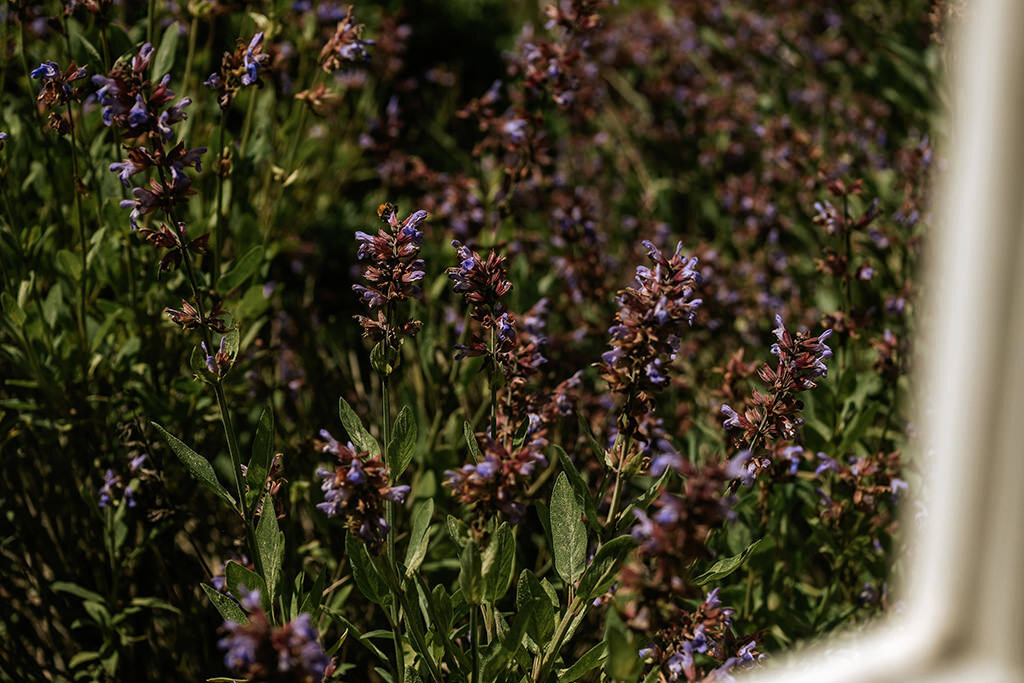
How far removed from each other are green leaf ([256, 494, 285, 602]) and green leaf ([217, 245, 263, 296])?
2.14ft

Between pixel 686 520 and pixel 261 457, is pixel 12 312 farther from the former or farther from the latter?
pixel 686 520

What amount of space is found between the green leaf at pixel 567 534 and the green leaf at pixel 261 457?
14.6 inches

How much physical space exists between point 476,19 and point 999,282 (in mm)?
4148

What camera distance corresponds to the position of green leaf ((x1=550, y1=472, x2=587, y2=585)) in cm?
112

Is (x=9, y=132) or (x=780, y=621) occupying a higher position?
(x=9, y=132)

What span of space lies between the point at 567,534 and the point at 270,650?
18.3 inches

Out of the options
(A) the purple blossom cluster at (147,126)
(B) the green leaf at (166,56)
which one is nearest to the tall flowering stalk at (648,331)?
(A) the purple blossom cluster at (147,126)

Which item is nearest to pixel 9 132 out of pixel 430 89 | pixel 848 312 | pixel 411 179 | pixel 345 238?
pixel 411 179

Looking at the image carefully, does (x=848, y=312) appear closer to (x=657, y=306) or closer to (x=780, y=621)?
(x=780, y=621)

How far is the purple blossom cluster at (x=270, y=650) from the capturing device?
748 millimetres

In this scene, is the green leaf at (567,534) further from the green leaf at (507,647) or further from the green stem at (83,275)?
the green stem at (83,275)

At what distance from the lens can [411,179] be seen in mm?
2426

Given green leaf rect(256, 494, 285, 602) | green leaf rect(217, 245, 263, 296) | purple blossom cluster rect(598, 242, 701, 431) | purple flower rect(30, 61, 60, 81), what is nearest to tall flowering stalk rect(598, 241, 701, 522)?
purple blossom cluster rect(598, 242, 701, 431)

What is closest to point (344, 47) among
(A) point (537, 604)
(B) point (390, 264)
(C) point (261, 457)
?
(B) point (390, 264)
